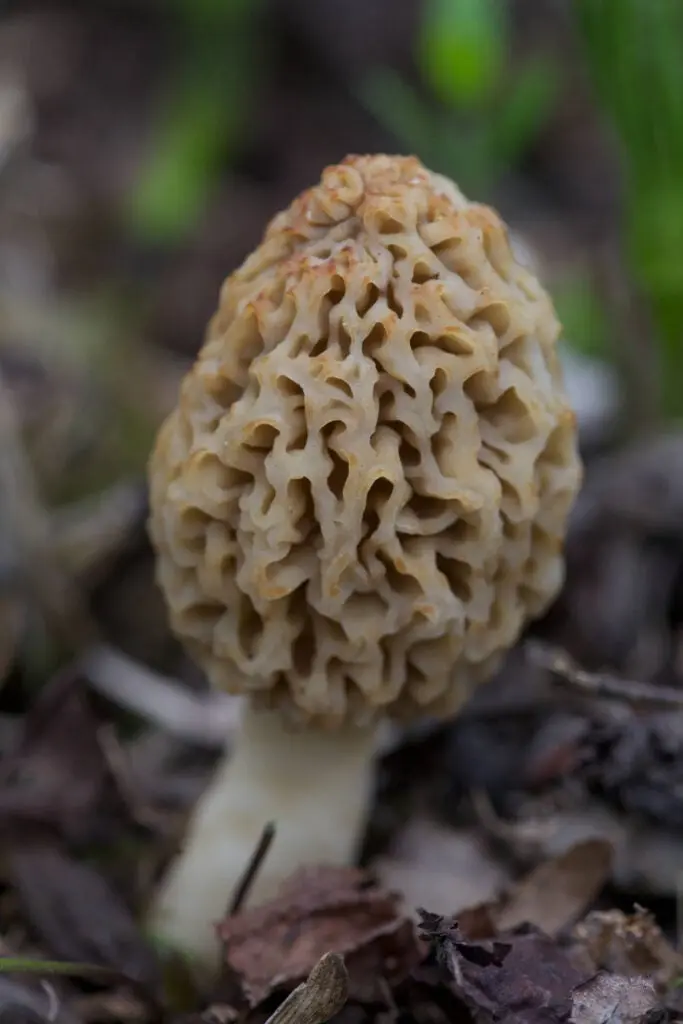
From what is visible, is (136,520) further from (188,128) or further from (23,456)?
(188,128)

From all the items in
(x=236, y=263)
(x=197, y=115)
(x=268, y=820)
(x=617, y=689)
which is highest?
(x=197, y=115)

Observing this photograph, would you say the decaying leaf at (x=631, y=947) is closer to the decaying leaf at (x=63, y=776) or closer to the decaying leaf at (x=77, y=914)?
the decaying leaf at (x=77, y=914)

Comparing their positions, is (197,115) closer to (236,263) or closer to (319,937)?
(236,263)

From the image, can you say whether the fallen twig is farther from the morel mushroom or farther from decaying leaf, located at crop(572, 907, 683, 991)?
decaying leaf, located at crop(572, 907, 683, 991)

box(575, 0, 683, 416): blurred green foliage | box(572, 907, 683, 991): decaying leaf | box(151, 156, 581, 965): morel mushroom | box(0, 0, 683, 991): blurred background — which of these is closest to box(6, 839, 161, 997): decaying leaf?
A: box(0, 0, 683, 991): blurred background

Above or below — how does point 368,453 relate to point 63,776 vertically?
above

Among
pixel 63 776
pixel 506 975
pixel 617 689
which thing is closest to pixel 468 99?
pixel 617 689

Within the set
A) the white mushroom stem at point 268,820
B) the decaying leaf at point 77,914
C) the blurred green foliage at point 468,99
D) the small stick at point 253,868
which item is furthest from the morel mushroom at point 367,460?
the blurred green foliage at point 468,99
